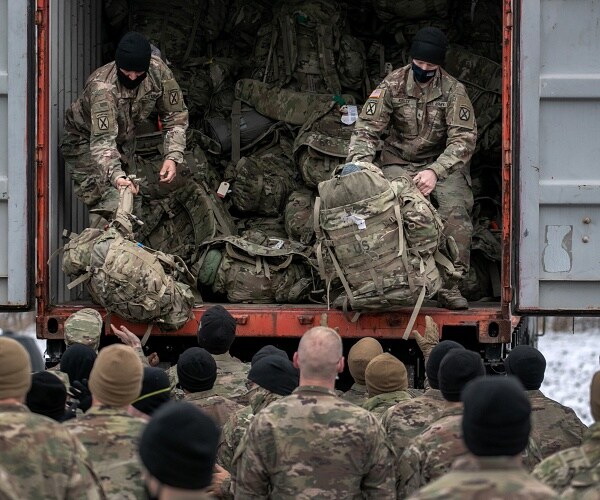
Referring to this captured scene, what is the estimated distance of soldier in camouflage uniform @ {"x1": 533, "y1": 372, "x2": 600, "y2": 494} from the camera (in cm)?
383

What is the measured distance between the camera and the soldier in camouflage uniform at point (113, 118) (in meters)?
7.46

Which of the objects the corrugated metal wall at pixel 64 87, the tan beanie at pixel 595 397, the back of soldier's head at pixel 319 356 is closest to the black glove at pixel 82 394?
the back of soldier's head at pixel 319 356

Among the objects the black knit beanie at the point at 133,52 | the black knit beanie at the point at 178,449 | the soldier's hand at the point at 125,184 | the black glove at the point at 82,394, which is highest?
the black knit beanie at the point at 133,52

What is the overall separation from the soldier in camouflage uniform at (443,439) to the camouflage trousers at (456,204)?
2.39 m

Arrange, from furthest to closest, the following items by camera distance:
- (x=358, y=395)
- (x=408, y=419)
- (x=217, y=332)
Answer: (x=217, y=332) < (x=358, y=395) < (x=408, y=419)

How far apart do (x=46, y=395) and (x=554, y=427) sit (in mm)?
2189

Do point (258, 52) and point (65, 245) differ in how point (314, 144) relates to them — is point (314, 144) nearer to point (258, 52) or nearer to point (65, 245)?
point (258, 52)

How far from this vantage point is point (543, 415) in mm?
5703

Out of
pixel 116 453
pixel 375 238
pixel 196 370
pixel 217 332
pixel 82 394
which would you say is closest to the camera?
pixel 116 453

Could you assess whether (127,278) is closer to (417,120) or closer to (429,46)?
(417,120)

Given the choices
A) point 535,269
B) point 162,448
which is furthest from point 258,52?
point 162,448

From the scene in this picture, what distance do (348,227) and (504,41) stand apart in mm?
1187

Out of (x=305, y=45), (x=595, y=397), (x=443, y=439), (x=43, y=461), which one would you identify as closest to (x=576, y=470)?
(x=595, y=397)

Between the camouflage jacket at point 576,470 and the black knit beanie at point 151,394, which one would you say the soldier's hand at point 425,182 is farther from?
the camouflage jacket at point 576,470
